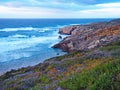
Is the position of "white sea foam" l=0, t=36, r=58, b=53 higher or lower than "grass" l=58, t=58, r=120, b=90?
lower

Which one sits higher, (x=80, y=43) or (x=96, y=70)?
(x=96, y=70)

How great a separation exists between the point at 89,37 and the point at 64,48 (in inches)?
232

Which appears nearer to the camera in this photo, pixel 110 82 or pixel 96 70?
pixel 110 82

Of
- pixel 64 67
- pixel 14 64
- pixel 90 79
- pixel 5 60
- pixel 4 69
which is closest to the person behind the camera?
pixel 90 79

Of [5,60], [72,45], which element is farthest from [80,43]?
[5,60]

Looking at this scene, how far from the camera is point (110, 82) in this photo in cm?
965

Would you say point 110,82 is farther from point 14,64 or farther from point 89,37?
point 89,37

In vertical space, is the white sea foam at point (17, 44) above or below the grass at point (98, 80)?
below

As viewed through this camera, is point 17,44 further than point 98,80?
Yes

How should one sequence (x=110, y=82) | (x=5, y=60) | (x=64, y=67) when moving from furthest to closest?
(x=5, y=60)
(x=64, y=67)
(x=110, y=82)

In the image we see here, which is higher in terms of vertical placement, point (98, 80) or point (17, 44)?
point (98, 80)

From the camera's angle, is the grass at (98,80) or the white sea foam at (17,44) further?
the white sea foam at (17,44)

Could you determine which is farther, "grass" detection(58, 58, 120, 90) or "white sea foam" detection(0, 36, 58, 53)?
"white sea foam" detection(0, 36, 58, 53)

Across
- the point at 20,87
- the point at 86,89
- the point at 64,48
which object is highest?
the point at 86,89
